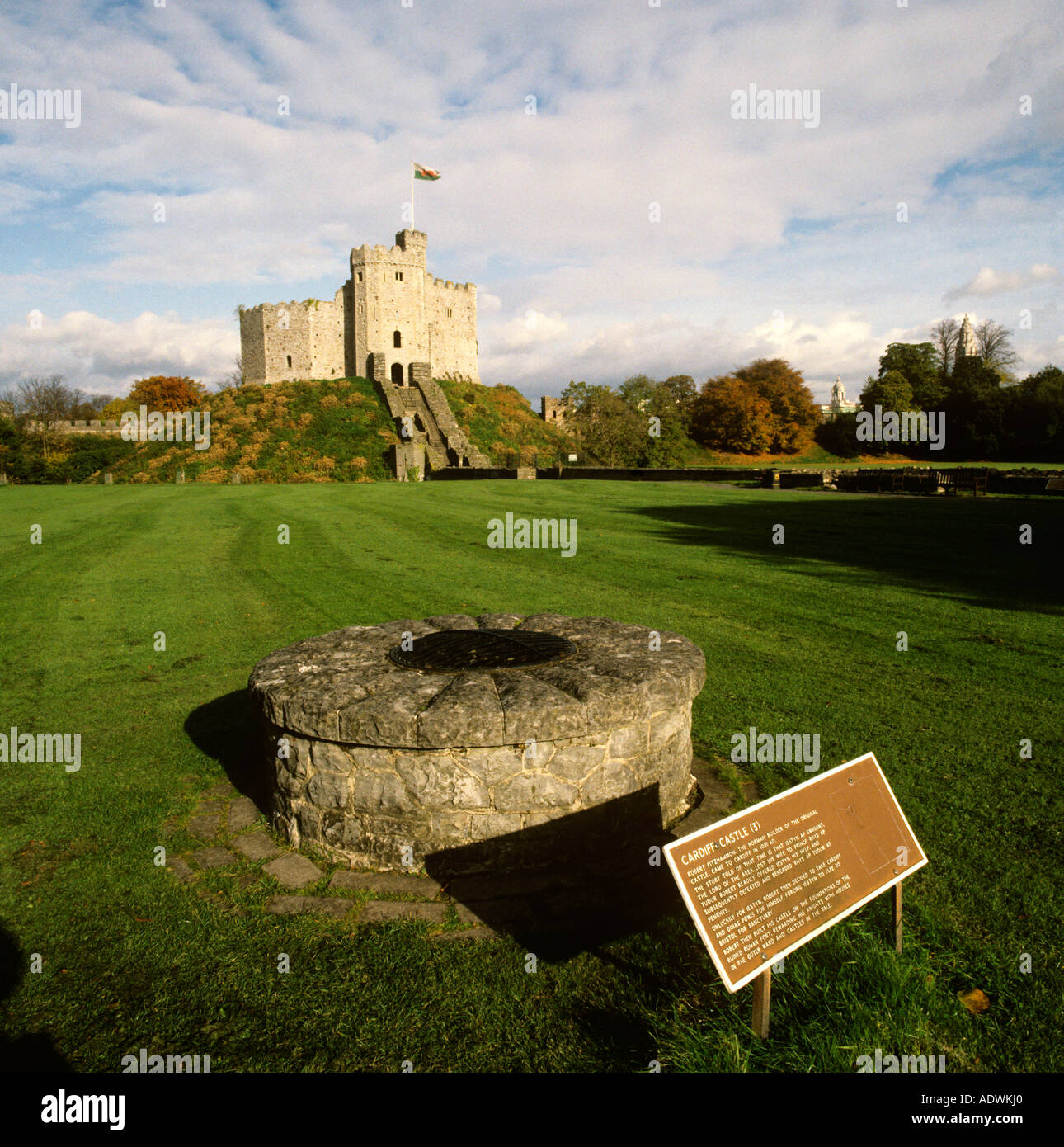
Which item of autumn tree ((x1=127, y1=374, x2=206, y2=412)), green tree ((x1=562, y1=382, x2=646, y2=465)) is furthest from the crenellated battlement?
autumn tree ((x1=127, y1=374, x2=206, y2=412))

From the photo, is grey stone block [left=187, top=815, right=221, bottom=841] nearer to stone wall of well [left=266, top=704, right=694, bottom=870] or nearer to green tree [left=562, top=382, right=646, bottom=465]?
stone wall of well [left=266, top=704, right=694, bottom=870]

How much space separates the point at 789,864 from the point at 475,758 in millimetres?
1679

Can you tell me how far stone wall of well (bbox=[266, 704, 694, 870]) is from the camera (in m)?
3.90

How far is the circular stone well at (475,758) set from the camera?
3.87 m

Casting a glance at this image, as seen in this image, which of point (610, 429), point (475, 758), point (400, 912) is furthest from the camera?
point (610, 429)

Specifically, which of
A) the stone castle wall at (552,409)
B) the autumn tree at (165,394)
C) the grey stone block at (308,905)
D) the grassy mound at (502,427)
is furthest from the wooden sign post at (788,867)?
the autumn tree at (165,394)

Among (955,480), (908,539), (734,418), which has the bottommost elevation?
(908,539)

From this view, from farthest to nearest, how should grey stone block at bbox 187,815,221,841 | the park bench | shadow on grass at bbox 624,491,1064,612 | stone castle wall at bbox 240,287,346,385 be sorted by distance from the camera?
stone castle wall at bbox 240,287,346,385 → the park bench → shadow on grass at bbox 624,491,1064,612 → grey stone block at bbox 187,815,221,841

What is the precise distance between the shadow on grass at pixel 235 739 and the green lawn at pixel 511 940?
4 centimetres

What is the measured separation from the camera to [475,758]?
152 inches

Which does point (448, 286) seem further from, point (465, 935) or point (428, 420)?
point (465, 935)

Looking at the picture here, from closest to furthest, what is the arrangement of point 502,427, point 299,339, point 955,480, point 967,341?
point 955,480 < point 502,427 < point 299,339 < point 967,341

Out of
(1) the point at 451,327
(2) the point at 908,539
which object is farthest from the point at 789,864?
(1) the point at 451,327

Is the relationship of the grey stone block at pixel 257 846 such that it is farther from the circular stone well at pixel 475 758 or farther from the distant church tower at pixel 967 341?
the distant church tower at pixel 967 341
